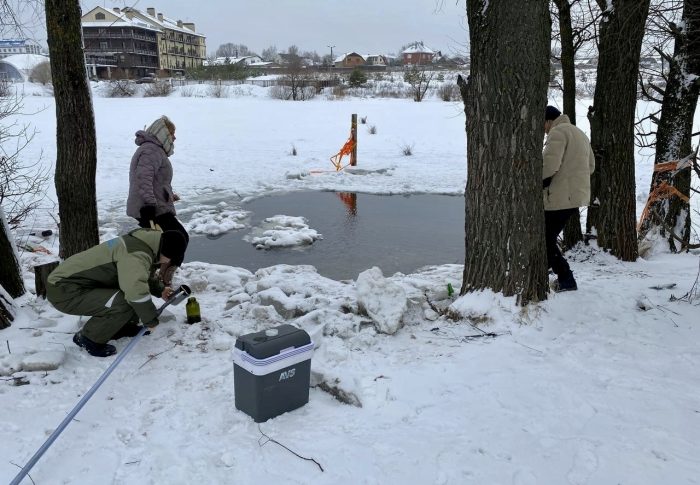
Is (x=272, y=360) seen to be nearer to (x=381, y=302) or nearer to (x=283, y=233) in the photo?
(x=381, y=302)

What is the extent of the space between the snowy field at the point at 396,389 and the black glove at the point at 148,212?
93cm

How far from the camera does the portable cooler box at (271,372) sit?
9.80 ft

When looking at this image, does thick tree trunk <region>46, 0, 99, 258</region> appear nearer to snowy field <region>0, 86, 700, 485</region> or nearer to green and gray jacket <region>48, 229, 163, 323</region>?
snowy field <region>0, 86, 700, 485</region>

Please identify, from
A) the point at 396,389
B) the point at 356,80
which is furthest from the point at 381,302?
the point at 356,80

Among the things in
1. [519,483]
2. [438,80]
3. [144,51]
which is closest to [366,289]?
[519,483]

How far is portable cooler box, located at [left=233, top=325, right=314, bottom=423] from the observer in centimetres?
299

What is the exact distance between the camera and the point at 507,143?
4.04 meters

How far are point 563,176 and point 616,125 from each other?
1.53 meters

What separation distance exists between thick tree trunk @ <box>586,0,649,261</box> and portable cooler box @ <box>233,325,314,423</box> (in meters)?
4.24

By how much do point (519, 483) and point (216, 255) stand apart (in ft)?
18.9

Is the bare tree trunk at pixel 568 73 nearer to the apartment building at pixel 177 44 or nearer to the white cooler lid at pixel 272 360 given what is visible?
the white cooler lid at pixel 272 360

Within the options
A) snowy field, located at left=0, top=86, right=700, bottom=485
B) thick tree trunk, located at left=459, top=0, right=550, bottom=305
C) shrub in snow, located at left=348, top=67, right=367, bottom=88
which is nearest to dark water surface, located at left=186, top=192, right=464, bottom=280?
snowy field, located at left=0, top=86, right=700, bottom=485

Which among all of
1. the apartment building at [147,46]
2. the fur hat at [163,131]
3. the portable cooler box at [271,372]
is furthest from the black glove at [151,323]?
the apartment building at [147,46]

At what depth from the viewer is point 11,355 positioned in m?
3.67
